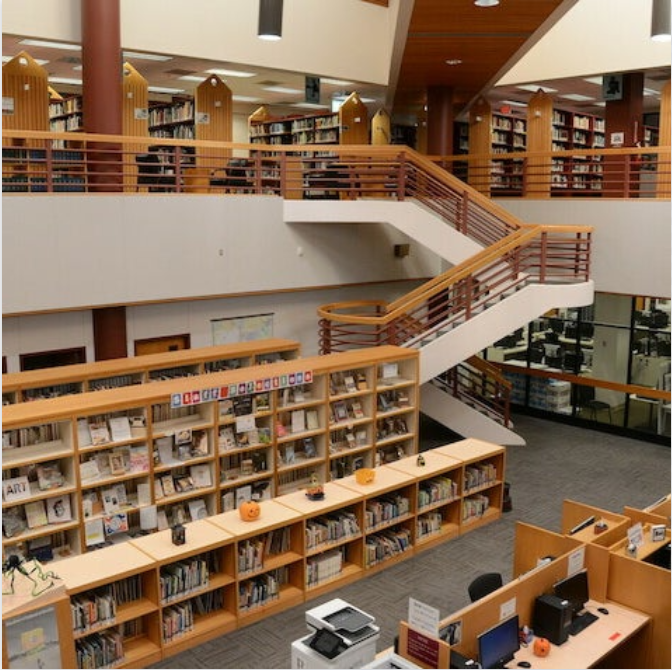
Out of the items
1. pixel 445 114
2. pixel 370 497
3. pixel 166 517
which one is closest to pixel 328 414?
pixel 370 497

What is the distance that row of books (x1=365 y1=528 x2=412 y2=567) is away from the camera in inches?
296

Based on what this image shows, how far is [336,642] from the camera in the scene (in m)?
4.46

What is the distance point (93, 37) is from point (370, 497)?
648 centimetres

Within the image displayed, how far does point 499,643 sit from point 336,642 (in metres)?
1.28

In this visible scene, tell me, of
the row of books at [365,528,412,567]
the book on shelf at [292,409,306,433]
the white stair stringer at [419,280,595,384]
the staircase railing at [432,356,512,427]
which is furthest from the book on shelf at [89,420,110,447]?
the staircase railing at [432,356,512,427]

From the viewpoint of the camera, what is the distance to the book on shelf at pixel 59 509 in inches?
267

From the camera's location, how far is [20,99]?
32.8 feet

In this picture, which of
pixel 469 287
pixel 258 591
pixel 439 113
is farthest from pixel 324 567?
pixel 439 113

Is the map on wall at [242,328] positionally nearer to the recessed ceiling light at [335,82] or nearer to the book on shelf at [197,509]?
the book on shelf at [197,509]

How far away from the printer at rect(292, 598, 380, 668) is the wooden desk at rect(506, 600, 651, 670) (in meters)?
1.16

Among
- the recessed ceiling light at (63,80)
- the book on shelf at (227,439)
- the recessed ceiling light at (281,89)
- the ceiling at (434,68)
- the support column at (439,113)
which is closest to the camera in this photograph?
the book on shelf at (227,439)

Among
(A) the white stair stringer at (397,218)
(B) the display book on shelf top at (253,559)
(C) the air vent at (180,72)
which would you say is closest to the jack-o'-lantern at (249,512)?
(B) the display book on shelf top at (253,559)

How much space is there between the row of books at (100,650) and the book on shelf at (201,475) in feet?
6.74

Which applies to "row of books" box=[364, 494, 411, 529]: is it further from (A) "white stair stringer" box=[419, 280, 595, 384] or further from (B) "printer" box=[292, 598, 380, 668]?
(A) "white stair stringer" box=[419, 280, 595, 384]
